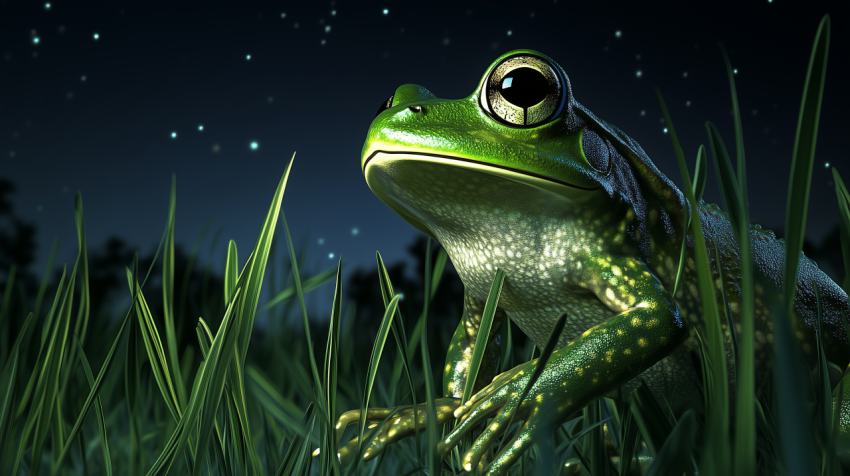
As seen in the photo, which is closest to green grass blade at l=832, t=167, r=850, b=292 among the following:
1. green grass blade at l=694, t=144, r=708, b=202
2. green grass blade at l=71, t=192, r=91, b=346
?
green grass blade at l=694, t=144, r=708, b=202

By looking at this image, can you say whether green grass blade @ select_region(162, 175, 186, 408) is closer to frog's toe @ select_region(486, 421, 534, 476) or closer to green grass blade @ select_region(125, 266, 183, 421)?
green grass blade @ select_region(125, 266, 183, 421)

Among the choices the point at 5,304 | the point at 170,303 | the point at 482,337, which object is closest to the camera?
the point at 482,337

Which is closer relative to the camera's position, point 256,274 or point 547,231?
point 256,274

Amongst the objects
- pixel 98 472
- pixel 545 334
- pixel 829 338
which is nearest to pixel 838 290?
pixel 829 338

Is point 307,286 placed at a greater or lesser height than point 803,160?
lesser

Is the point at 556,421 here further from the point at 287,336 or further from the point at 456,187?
the point at 287,336

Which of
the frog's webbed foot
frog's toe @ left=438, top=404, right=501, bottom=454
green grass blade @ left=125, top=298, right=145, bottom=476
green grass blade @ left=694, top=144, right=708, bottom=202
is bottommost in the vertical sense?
the frog's webbed foot

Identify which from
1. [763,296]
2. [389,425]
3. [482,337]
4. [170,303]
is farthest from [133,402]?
[763,296]

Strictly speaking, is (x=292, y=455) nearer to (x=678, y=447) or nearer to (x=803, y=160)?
(x=678, y=447)

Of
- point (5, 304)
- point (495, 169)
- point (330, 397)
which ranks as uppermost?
point (495, 169)
